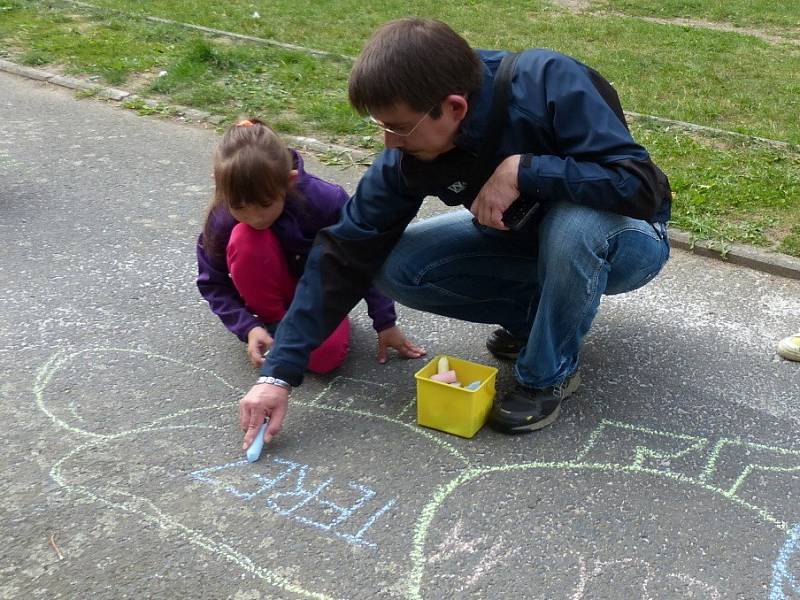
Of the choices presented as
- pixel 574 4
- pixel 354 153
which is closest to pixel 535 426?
pixel 354 153

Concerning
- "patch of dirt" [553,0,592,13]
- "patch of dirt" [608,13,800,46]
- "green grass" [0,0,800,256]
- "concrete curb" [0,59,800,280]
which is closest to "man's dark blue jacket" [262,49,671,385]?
"concrete curb" [0,59,800,280]

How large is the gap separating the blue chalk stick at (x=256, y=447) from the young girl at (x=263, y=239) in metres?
0.36

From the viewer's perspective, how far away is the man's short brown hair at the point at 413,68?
7.35 feet

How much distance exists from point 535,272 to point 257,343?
933 mm

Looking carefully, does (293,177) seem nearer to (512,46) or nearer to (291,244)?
(291,244)

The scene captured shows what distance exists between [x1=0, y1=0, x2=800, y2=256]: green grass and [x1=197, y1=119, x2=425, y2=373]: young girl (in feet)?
6.32

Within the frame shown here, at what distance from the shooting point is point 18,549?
2.26 meters

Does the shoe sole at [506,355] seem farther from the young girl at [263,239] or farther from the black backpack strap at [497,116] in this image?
the black backpack strap at [497,116]

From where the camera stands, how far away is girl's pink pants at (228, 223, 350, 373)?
2926mm

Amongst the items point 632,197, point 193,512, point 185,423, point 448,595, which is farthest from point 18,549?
point 632,197

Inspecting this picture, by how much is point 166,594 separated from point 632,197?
1534 millimetres

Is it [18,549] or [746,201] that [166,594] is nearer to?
[18,549]

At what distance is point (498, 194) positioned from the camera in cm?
243

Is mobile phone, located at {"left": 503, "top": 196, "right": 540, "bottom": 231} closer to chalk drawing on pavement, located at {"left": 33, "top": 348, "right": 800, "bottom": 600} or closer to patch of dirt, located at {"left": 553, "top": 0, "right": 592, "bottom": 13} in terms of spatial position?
chalk drawing on pavement, located at {"left": 33, "top": 348, "right": 800, "bottom": 600}
